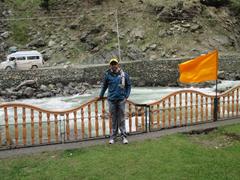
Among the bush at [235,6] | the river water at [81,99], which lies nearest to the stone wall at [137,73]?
the river water at [81,99]

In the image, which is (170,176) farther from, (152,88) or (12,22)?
(12,22)

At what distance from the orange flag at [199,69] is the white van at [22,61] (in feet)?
82.4

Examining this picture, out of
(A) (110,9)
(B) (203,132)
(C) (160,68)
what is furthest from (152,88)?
(B) (203,132)

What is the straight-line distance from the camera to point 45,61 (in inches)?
1464

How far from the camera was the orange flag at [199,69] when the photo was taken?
9.32 m

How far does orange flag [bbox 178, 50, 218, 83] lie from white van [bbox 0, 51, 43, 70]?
25126 mm

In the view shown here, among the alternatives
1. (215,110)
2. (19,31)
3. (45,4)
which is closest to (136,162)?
(215,110)

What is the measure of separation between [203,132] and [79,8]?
3665cm

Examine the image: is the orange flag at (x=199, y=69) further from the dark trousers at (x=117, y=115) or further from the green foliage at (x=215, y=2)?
the green foliage at (x=215, y=2)

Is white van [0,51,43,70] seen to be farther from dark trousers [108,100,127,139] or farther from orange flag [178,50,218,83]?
dark trousers [108,100,127,139]

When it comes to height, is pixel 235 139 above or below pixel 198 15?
below

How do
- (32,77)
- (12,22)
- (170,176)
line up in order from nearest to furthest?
(170,176) → (32,77) → (12,22)

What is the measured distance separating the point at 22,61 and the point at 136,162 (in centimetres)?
2751

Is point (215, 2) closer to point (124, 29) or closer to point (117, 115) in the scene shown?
point (124, 29)
